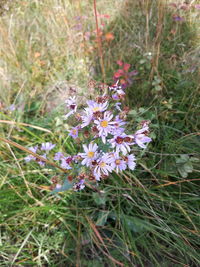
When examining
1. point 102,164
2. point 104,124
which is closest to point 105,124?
point 104,124

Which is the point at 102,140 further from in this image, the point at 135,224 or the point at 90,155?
the point at 135,224

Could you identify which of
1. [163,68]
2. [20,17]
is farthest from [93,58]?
[20,17]

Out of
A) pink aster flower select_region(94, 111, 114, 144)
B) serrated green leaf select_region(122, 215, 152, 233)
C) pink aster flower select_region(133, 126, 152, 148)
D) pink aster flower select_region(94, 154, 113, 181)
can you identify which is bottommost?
serrated green leaf select_region(122, 215, 152, 233)

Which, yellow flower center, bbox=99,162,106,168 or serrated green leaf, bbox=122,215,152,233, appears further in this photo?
serrated green leaf, bbox=122,215,152,233

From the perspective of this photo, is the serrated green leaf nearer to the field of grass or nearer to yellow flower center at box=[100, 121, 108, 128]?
the field of grass

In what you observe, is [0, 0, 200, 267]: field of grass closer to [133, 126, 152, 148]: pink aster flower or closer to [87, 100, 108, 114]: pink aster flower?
[87, 100, 108, 114]: pink aster flower

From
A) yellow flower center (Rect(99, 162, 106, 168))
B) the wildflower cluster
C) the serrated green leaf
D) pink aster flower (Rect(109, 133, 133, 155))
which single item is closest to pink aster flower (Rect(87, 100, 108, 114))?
the wildflower cluster

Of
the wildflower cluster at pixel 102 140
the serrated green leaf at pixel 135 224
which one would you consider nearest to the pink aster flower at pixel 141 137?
the wildflower cluster at pixel 102 140

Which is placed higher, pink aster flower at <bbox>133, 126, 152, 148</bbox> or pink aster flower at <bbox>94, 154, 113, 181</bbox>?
pink aster flower at <bbox>133, 126, 152, 148</bbox>

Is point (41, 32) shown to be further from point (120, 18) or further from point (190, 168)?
point (190, 168)
